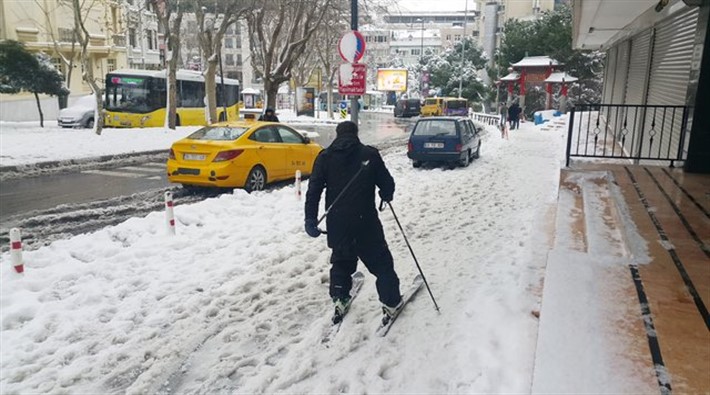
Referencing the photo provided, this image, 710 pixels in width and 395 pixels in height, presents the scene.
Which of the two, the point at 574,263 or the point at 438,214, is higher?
the point at 574,263

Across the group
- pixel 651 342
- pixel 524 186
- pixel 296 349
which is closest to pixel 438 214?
pixel 524 186

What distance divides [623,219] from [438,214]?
395 cm

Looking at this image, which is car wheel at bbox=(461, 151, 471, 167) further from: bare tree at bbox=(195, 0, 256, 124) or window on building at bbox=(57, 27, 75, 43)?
window on building at bbox=(57, 27, 75, 43)

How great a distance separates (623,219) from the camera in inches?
228

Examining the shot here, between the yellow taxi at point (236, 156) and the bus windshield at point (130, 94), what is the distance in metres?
16.4

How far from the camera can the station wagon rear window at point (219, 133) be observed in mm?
11828

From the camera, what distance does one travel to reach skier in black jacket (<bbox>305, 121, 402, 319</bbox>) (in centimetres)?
463

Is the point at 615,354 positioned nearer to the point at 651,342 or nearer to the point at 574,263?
the point at 651,342

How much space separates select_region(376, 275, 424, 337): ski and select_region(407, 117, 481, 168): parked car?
1013 centimetres

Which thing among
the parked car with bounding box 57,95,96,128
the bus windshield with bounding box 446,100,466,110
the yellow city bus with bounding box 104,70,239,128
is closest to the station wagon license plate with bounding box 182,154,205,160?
the yellow city bus with bounding box 104,70,239,128

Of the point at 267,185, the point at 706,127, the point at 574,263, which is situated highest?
the point at 706,127

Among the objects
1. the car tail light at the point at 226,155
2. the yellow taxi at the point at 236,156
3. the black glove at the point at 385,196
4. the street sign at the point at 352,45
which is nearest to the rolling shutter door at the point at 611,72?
the yellow taxi at the point at 236,156

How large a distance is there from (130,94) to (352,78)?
20666mm

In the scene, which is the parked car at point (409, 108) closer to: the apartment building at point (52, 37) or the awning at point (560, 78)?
the awning at point (560, 78)
